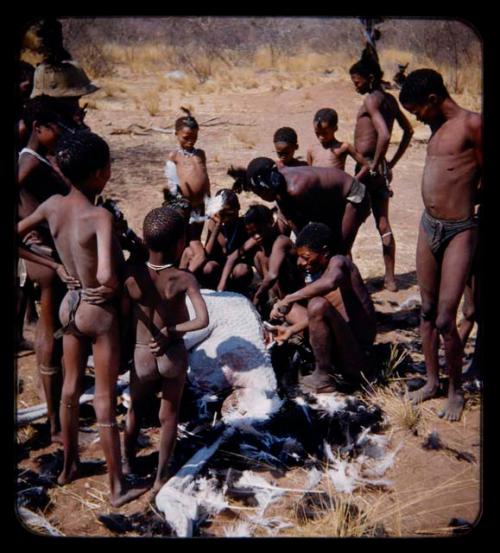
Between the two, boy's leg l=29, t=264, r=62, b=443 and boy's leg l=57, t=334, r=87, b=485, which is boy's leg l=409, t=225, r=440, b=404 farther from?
boy's leg l=29, t=264, r=62, b=443

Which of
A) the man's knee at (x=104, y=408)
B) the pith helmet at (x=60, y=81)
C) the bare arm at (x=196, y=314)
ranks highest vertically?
the pith helmet at (x=60, y=81)

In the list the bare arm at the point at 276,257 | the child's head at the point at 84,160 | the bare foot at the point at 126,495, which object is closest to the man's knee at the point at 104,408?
the bare foot at the point at 126,495

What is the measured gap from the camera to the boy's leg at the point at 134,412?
3.38 meters

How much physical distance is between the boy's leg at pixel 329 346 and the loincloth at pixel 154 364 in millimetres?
1228

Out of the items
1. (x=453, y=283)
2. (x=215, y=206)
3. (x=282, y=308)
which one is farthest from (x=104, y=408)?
(x=215, y=206)

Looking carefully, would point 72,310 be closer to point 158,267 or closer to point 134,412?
point 158,267

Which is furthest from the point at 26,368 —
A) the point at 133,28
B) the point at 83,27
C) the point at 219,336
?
the point at 133,28

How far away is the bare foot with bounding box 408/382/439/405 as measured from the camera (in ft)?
14.3

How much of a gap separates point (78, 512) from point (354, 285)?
234 cm

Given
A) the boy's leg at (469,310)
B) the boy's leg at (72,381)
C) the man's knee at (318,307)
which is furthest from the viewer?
the boy's leg at (469,310)

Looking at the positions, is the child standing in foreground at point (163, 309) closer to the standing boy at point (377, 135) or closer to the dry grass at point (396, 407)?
the dry grass at point (396, 407)

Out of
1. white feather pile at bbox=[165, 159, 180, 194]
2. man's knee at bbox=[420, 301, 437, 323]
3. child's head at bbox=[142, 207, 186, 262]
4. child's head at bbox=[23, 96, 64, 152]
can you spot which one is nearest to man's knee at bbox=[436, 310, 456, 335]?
man's knee at bbox=[420, 301, 437, 323]

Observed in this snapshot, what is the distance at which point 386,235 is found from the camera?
6.30 meters

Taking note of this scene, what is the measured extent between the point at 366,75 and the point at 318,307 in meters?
3.00
